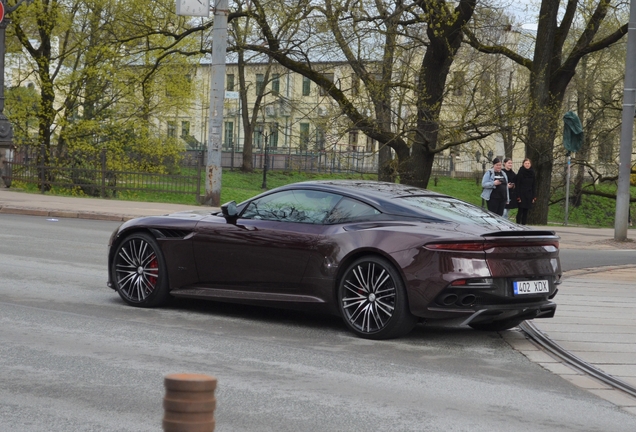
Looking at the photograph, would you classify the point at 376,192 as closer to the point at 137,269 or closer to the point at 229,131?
the point at 137,269

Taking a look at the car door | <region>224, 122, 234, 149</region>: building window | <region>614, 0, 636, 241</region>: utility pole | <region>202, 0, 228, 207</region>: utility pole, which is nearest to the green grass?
<region>202, 0, 228, 207</region>: utility pole

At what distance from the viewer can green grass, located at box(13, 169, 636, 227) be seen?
108 feet

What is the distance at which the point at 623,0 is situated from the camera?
95.6ft

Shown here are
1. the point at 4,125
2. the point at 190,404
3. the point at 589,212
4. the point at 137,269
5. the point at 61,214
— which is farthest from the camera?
the point at 589,212

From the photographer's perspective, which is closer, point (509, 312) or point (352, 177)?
point (509, 312)

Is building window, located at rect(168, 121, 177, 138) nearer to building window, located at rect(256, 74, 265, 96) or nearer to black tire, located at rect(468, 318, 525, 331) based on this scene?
building window, located at rect(256, 74, 265, 96)

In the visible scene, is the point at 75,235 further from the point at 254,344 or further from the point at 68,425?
the point at 68,425

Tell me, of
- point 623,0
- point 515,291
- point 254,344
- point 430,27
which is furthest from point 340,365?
point 623,0

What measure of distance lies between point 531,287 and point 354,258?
1503 mm

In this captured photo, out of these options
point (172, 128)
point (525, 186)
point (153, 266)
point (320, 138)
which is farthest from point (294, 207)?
point (172, 128)

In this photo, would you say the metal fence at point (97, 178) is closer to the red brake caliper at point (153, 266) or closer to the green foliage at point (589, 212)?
the green foliage at point (589, 212)

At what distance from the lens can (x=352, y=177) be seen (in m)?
42.7

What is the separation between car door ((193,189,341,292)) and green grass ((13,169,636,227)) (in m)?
20.3

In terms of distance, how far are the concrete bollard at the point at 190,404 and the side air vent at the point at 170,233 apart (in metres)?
7.17
